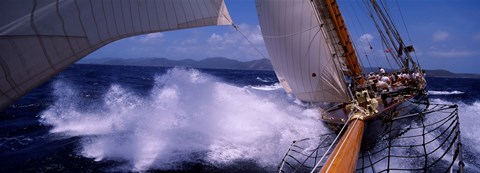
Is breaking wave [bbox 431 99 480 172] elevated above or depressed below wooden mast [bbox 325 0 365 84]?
below

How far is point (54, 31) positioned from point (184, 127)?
1055 cm

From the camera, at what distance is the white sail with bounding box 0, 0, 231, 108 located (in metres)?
2.28

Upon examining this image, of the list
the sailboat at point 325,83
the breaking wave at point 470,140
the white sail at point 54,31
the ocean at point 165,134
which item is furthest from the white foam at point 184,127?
the white sail at point 54,31

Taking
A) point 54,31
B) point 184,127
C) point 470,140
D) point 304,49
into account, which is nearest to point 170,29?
point 54,31

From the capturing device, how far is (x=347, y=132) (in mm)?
5141

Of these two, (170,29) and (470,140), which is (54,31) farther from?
(470,140)

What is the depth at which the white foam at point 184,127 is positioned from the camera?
33.2ft

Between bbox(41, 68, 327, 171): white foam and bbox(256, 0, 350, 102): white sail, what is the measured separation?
9.76 feet

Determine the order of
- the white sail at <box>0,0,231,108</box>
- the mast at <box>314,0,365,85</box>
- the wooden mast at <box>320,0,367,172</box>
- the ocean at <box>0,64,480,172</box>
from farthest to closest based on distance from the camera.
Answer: the mast at <box>314,0,365,85</box> < the ocean at <box>0,64,480,172</box> < the wooden mast at <box>320,0,367,172</box> < the white sail at <box>0,0,231,108</box>

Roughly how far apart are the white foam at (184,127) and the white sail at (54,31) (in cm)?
626

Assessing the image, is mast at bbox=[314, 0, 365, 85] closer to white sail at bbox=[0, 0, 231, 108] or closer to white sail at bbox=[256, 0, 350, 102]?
white sail at bbox=[256, 0, 350, 102]

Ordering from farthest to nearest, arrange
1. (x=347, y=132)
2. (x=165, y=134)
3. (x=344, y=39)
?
(x=344, y=39) < (x=165, y=134) < (x=347, y=132)

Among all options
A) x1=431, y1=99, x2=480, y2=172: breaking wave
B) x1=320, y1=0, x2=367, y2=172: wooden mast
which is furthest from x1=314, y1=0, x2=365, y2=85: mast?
x1=431, y1=99, x2=480, y2=172: breaking wave

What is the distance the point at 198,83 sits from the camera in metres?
20.3
